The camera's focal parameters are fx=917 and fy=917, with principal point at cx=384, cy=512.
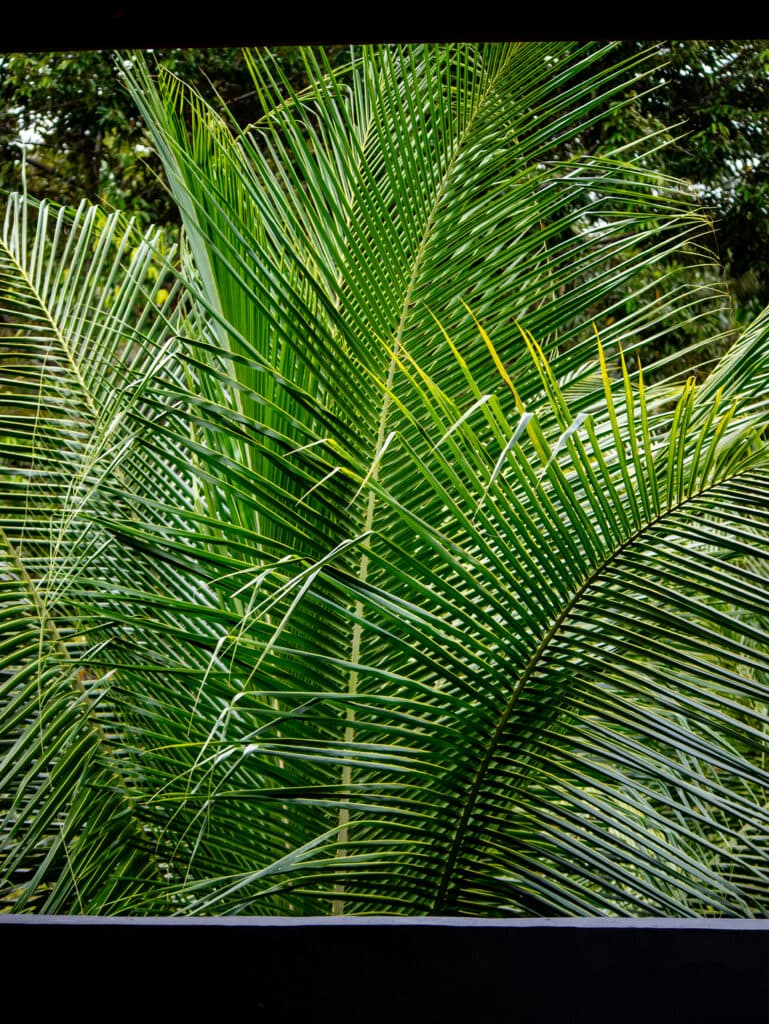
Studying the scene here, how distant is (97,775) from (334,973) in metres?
0.63

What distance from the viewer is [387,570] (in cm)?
88

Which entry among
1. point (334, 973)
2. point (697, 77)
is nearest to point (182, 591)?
point (334, 973)

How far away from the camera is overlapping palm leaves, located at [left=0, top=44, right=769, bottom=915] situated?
2.72 feet

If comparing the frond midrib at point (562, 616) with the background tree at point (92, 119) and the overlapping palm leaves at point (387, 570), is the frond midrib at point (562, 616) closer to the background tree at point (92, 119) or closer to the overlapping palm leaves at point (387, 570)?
the overlapping palm leaves at point (387, 570)

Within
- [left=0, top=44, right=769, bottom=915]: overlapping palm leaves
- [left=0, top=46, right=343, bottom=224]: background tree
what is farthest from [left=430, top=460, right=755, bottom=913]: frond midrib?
[left=0, top=46, right=343, bottom=224]: background tree

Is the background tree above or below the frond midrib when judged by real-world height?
above

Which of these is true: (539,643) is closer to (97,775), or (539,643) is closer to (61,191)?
(97,775)

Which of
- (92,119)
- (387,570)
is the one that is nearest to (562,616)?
(387,570)

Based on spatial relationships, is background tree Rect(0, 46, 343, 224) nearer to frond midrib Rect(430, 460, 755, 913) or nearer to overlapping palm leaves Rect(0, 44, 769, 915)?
overlapping palm leaves Rect(0, 44, 769, 915)

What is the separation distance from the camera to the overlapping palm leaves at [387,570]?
829 mm

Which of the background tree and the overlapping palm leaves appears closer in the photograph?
the overlapping palm leaves

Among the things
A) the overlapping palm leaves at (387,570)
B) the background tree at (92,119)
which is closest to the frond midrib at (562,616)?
the overlapping palm leaves at (387,570)

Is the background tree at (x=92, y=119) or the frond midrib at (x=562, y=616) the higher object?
the background tree at (x=92, y=119)

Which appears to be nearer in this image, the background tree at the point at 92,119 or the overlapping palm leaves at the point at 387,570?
the overlapping palm leaves at the point at 387,570
